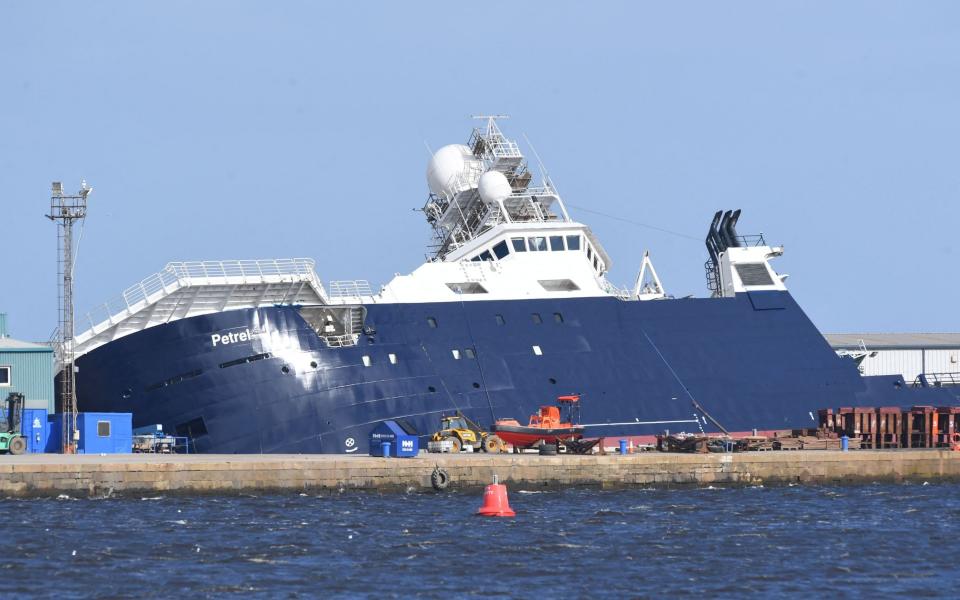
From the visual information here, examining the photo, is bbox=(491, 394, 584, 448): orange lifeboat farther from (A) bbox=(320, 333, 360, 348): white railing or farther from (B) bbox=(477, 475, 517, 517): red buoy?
(B) bbox=(477, 475, 517, 517): red buoy

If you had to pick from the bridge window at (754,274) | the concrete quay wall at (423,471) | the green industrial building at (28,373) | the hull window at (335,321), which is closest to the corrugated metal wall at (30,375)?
the green industrial building at (28,373)

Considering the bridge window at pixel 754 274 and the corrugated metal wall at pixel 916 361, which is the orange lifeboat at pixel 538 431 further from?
the corrugated metal wall at pixel 916 361

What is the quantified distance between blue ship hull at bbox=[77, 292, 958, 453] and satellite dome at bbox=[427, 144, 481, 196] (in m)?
7.69

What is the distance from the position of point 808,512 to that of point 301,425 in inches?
611

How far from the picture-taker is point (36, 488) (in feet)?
136

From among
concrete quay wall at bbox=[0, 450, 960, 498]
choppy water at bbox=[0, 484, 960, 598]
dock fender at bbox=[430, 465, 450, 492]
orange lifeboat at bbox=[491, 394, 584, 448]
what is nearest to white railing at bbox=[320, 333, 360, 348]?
concrete quay wall at bbox=[0, 450, 960, 498]

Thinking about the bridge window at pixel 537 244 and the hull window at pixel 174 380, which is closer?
the hull window at pixel 174 380

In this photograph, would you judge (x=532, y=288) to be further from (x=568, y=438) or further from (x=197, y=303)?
(x=197, y=303)

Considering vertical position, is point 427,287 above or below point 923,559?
above

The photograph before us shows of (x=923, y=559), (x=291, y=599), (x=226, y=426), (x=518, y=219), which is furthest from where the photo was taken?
(x=518, y=219)

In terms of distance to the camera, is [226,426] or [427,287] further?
[427,287]

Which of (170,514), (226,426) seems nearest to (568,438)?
(226,426)

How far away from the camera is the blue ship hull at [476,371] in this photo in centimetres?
4788

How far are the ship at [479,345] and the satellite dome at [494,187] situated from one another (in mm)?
72
